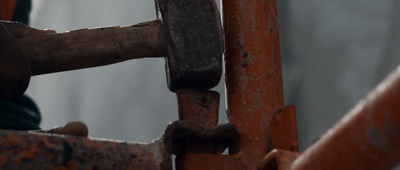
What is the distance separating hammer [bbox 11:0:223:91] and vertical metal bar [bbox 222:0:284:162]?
13 centimetres

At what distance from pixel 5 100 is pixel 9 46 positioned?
0.84ft

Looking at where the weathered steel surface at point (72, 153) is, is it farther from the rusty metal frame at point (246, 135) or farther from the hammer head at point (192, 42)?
the hammer head at point (192, 42)

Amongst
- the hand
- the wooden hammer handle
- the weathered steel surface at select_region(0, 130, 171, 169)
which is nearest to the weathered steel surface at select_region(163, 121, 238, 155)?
the weathered steel surface at select_region(0, 130, 171, 169)

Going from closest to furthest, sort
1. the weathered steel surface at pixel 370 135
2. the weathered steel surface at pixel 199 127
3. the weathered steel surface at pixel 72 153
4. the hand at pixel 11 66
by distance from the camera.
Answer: the weathered steel surface at pixel 370 135, the weathered steel surface at pixel 72 153, the hand at pixel 11 66, the weathered steel surface at pixel 199 127

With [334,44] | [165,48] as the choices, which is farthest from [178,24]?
[334,44]

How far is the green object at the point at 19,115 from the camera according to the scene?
262 cm

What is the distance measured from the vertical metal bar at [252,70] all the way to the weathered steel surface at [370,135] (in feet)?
4.87

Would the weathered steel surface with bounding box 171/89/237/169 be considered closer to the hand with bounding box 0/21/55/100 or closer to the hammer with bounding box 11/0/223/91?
the hammer with bounding box 11/0/223/91

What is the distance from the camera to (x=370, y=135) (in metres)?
→ 1.07

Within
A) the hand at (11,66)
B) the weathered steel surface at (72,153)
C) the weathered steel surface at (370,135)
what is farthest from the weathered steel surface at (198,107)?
the weathered steel surface at (370,135)

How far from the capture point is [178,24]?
2.80 meters

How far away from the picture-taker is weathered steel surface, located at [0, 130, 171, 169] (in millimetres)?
1879

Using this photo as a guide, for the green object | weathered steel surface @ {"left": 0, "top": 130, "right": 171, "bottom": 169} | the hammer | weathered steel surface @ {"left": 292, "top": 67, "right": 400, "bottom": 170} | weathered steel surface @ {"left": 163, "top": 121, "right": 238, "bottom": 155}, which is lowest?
weathered steel surface @ {"left": 163, "top": 121, "right": 238, "bottom": 155}

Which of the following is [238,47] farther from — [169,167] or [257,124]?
[169,167]
